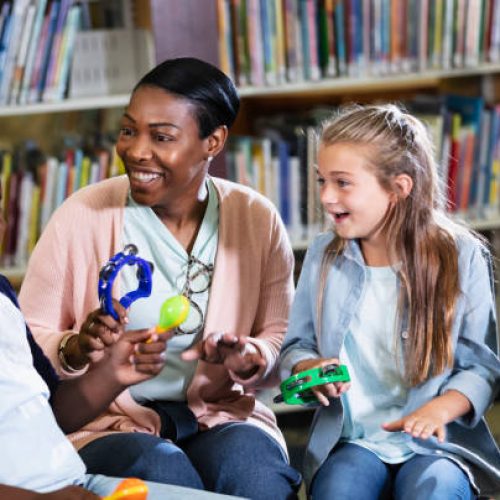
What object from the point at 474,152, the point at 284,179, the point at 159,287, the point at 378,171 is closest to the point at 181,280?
the point at 159,287

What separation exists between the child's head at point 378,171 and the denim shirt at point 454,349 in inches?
3.0

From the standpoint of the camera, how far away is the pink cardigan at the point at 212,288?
75.0 inches

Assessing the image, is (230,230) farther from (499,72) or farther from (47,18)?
(499,72)

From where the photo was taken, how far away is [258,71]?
112 inches

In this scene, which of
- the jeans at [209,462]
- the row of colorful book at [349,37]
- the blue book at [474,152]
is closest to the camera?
the jeans at [209,462]

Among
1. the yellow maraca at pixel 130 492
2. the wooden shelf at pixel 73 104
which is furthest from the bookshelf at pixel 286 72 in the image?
the yellow maraca at pixel 130 492

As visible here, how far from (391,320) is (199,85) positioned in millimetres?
534

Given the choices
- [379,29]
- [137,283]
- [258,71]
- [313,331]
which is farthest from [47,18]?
[313,331]

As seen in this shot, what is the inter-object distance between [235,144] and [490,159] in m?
0.72

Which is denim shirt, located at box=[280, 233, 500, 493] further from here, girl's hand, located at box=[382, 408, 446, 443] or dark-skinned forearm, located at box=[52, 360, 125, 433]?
dark-skinned forearm, located at box=[52, 360, 125, 433]

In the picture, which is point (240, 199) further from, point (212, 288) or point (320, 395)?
point (320, 395)

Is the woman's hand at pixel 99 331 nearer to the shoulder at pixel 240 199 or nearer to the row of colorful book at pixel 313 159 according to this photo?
the shoulder at pixel 240 199

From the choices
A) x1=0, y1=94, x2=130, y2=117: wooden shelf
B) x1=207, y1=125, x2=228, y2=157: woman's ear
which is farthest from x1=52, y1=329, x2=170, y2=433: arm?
x1=0, y1=94, x2=130, y2=117: wooden shelf

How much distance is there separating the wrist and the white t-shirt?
27cm
